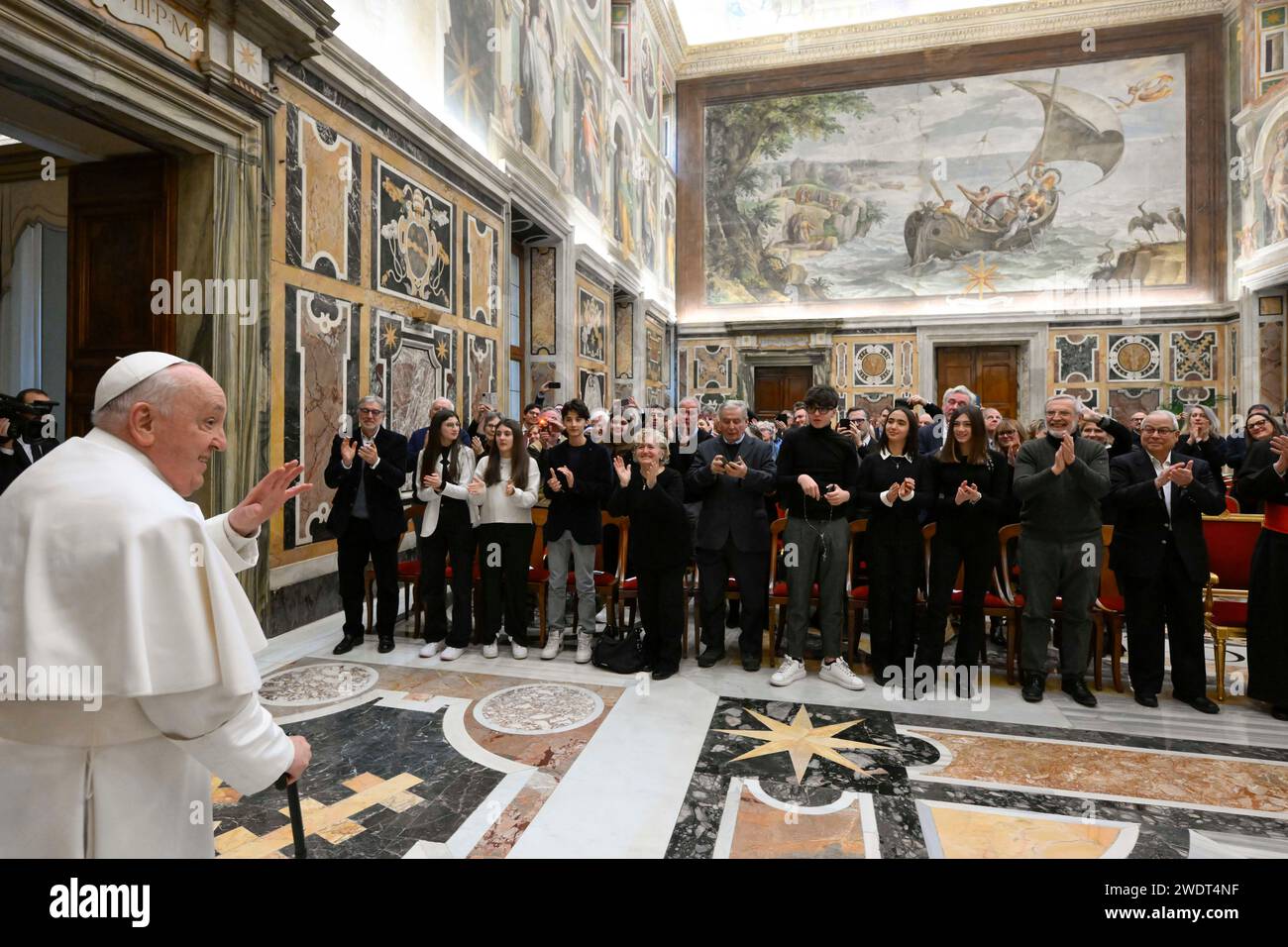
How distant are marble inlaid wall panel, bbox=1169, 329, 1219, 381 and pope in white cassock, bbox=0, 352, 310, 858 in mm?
19631

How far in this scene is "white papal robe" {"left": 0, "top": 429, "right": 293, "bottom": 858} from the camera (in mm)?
1343

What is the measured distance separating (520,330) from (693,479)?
270 inches

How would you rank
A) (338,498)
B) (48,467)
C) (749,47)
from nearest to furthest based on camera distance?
(48,467) → (338,498) → (749,47)

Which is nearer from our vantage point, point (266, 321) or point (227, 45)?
point (227, 45)

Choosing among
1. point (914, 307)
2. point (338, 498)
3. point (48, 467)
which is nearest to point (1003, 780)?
point (48, 467)

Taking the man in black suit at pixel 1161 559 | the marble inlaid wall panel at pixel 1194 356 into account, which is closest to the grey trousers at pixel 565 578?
the man in black suit at pixel 1161 559

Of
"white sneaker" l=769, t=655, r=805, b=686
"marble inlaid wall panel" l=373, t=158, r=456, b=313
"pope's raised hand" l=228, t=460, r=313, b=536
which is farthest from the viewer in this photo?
"marble inlaid wall panel" l=373, t=158, r=456, b=313

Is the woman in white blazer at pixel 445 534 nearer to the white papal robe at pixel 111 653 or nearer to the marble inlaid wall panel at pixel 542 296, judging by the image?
the white papal robe at pixel 111 653

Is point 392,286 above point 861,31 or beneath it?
beneath

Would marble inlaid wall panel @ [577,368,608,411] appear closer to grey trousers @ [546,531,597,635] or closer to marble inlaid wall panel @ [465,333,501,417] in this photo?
marble inlaid wall panel @ [465,333,501,417]

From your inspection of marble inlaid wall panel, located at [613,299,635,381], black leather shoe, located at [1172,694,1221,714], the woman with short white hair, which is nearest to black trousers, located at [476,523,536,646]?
black leather shoe, located at [1172,694,1221,714]

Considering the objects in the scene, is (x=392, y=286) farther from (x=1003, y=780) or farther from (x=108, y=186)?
(x=1003, y=780)

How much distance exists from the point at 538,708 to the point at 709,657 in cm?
142
